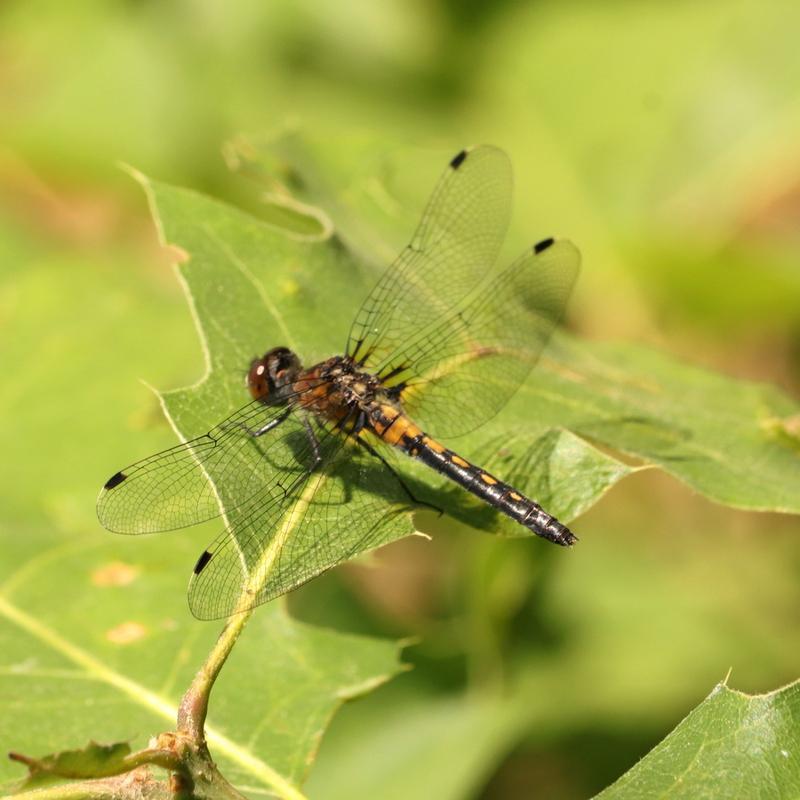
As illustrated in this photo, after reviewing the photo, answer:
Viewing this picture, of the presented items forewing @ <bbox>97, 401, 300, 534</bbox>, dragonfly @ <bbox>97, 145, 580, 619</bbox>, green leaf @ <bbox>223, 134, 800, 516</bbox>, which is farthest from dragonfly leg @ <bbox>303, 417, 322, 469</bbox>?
green leaf @ <bbox>223, 134, 800, 516</bbox>

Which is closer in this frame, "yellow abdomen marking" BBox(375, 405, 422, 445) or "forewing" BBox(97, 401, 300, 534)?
"forewing" BBox(97, 401, 300, 534)

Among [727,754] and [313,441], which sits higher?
[313,441]

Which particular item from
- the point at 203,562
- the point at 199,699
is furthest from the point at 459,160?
the point at 199,699

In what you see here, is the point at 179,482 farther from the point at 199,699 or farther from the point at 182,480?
the point at 199,699

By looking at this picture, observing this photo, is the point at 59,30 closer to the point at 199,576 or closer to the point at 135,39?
the point at 135,39

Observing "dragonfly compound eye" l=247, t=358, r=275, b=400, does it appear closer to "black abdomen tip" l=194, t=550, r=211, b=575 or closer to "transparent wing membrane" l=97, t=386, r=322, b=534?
"transparent wing membrane" l=97, t=386, r=322, b=534

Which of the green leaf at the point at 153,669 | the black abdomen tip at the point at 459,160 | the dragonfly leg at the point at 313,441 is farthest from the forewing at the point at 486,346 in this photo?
the green leaf at the point at 153,669
